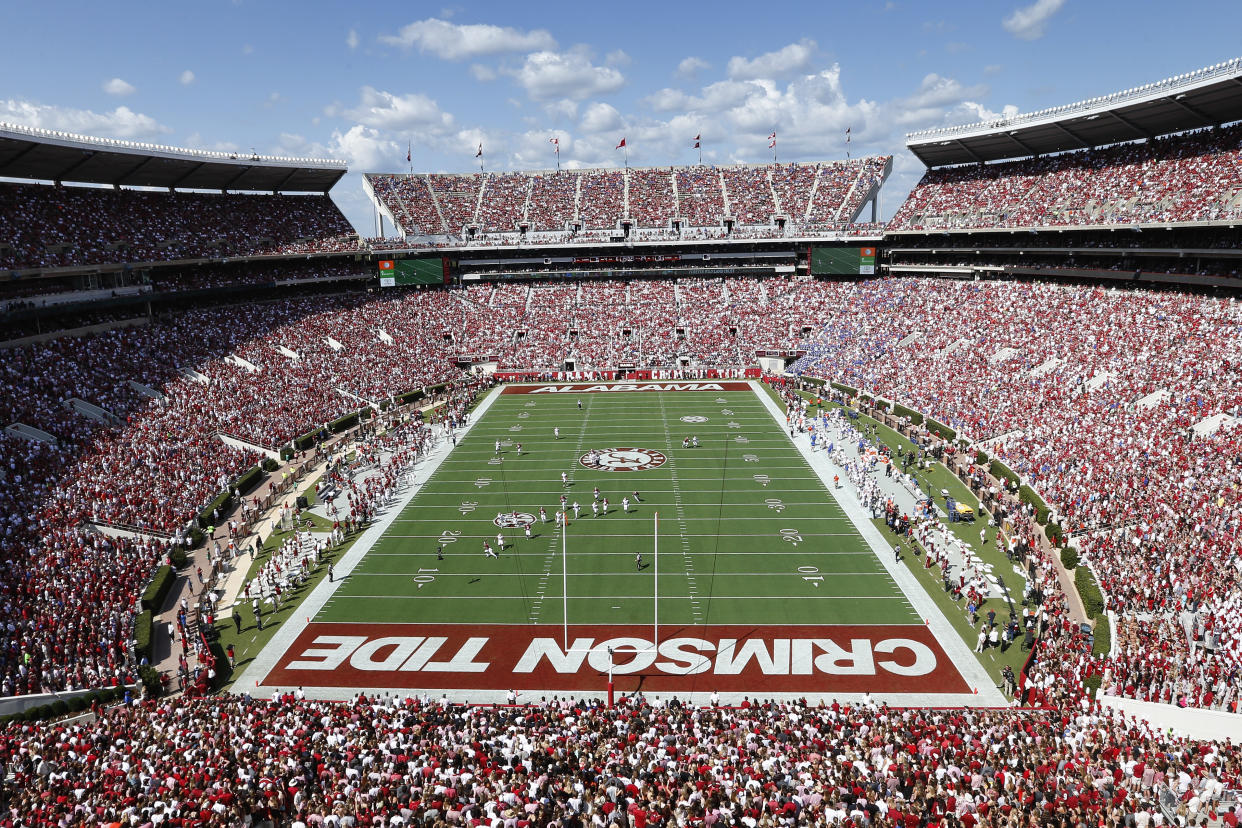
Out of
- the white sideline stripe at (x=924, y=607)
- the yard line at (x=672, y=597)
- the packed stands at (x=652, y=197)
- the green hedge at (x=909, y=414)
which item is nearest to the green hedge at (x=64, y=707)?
the yard line at (x=672, y=597)

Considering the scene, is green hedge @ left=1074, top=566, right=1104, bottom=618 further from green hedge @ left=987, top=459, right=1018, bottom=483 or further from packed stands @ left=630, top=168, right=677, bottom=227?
packed stands @ left=630, top=168, right=677, bottom=227

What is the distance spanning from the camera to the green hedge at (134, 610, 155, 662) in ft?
60.8

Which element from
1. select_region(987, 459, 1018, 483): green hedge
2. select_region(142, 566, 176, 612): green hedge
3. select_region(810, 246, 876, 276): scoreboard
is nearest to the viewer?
select_region(142, 566, 176, 612): green hedge

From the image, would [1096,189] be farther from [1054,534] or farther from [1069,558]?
[1069,558]

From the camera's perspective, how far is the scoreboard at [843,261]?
197ft

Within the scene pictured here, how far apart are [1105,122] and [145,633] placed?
51.9 m

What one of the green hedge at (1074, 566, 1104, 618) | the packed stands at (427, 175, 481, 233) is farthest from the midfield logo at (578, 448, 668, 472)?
the packed stands at (427, 175, 481, 233)

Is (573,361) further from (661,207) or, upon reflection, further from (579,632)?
(579,632)

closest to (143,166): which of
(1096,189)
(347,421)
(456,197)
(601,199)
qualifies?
(347,421)

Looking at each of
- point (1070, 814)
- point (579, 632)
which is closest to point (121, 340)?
point (579, 632)

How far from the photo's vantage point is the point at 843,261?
60688 mm

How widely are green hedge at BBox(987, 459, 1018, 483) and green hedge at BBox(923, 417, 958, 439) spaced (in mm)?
4258

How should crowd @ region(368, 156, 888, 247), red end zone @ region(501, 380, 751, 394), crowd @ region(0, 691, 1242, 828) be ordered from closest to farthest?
crowd @ region(0, 691, 1242, 828) < red end zone @ region(501, 380, 751, 394) < crowd @ region(368, 156, 888, 247)

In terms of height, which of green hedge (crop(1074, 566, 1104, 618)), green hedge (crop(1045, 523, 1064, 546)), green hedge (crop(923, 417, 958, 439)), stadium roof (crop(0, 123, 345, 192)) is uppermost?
stadium roof (crop(0, 123, 345, 192))
